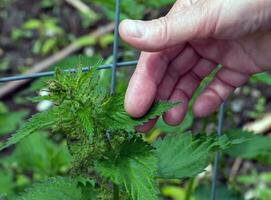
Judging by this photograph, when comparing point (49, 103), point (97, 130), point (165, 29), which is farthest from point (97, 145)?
point (49, 103)

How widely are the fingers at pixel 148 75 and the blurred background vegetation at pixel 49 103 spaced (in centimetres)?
22

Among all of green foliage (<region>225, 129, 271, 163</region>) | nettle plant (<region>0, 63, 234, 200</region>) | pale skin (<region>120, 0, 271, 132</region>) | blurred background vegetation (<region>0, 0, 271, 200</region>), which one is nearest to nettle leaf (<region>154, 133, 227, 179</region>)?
nettle plant (<region>0, 63, 234, 200</region>)

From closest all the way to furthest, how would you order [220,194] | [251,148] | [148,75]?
[148,75] < [251,148] < [220,194]

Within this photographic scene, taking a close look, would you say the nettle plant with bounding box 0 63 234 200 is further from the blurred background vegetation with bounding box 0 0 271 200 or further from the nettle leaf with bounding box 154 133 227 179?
the blurred background vegetation with bounding box 0 0 271 200

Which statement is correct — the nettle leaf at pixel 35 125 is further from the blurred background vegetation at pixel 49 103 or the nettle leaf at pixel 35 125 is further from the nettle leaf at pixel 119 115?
the blurred background vegetation at pixel 49 103

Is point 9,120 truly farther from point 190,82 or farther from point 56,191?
point 56,191

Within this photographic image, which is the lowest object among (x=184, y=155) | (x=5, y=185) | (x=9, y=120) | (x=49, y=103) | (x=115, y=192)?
(x=115, y=192)

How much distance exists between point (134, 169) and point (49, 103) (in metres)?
2.03

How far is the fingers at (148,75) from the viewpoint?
4.80ft

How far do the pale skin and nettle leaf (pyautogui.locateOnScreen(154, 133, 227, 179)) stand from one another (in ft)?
0.36

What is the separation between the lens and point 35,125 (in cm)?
123

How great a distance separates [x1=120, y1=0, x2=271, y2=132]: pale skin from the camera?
4.56ft

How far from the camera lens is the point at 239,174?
3.05m

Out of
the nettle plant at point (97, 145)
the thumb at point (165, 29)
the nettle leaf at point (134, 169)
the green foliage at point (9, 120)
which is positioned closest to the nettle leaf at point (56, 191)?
the nettle plant at point (97, 145)
